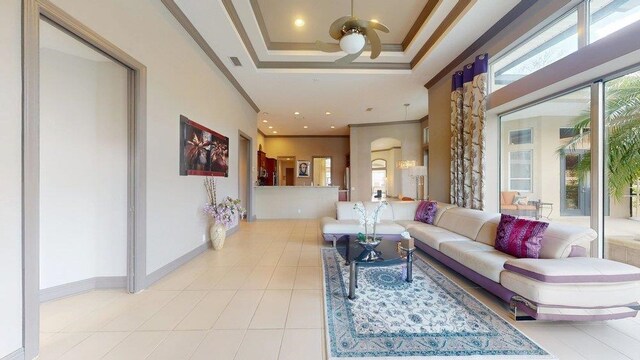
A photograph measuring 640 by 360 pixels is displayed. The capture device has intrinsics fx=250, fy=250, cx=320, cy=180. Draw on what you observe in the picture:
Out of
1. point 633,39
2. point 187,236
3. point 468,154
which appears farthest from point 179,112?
point 633,39

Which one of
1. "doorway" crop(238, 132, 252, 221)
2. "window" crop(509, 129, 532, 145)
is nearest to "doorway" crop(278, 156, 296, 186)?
"doorway" crop(238, 132, 252, 221)

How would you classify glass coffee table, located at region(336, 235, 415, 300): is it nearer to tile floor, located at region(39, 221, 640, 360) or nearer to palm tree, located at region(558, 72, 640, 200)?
tile floor, located at region(39, 221, 640, 360)

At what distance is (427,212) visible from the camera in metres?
4.77

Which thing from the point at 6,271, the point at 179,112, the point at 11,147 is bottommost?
the point at 6,271

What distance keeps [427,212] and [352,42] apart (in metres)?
3.38

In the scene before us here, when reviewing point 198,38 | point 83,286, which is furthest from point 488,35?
point 83,286

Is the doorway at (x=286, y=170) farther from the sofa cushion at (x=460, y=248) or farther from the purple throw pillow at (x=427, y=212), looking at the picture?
the sofa cushion at (x=460, y=248)

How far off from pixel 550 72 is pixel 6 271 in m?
5.17

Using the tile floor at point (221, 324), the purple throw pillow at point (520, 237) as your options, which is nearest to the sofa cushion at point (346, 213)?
the tile floor at point (221, 324)

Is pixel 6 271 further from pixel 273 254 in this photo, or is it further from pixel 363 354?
pixel 273 254

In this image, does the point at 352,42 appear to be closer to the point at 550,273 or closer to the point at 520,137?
the point at 550,273

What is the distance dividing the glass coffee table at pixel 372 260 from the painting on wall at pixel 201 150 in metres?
2.56

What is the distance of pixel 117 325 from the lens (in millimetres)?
2158

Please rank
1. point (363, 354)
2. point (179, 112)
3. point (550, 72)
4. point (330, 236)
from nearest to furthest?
point (363, 354), point (550, 72), point (179, 112), point (330, 236)
